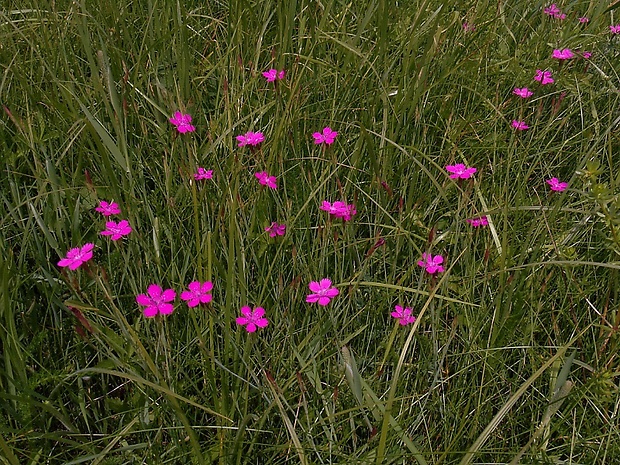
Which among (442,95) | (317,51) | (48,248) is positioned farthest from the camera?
(317,51)

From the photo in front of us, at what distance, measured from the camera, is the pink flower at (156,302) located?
2.89ft

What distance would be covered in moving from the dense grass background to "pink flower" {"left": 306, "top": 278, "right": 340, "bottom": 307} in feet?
0.17

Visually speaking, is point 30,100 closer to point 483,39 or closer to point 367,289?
point 367,289

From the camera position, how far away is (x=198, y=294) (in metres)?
0.95

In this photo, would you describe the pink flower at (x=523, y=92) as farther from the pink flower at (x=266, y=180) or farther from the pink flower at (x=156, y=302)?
the pink flower at (x=156, y=302)

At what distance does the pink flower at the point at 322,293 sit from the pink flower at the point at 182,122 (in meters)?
0.40

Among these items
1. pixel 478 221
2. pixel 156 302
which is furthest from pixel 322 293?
pixel 478 221

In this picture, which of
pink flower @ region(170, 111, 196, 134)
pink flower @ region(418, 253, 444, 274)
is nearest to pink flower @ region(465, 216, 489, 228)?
pink flower @ region(418, 253, 444, 274)

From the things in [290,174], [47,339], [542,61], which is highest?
[542,61]

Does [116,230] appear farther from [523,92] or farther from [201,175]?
[523,92]

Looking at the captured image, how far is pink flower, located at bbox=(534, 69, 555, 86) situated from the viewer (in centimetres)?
153

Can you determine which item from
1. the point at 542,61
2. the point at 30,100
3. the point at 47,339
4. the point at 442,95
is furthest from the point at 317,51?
the point at 47,339

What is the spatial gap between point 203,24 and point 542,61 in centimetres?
97

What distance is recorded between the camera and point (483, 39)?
5.80ft
